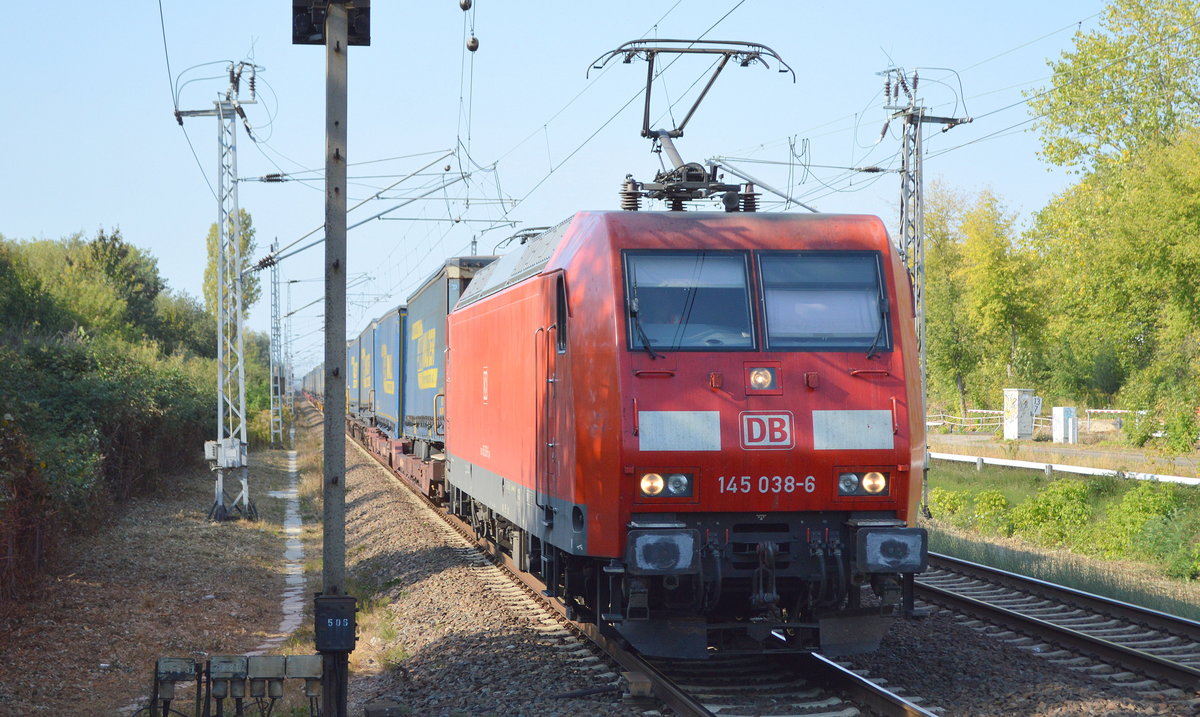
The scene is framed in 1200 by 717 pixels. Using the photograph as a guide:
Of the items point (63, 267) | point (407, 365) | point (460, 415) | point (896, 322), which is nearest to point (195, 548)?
point (460, 415)

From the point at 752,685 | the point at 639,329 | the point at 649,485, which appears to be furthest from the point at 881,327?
the point at 752,685

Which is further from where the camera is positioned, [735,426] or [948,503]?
[948,503]

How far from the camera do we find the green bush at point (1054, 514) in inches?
893

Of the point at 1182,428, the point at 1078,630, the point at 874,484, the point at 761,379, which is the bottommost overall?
the point at 1078,630

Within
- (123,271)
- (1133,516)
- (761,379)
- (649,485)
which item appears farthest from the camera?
(123,271)

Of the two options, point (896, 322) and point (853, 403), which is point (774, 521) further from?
point (896, 322)

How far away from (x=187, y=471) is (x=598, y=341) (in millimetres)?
23440

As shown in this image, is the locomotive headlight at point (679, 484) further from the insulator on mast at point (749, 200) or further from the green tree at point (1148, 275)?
the green tree at point (1148, 275)

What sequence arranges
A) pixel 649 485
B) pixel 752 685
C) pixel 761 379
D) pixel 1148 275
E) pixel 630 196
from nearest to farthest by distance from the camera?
pixel 649 485
pixel 761 379
pixel 752 685
pixel 630 196
pixel 1148 275

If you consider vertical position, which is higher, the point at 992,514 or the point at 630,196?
the point at 630,196

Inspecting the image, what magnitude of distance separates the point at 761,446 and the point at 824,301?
50.0 inches

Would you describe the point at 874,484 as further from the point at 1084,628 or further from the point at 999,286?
the point at 999,286

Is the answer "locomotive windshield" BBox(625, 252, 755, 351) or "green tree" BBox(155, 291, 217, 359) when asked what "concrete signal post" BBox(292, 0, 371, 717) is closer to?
"locomotive windshield" BBox(625, 252, 755, 351)

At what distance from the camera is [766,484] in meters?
7.65
